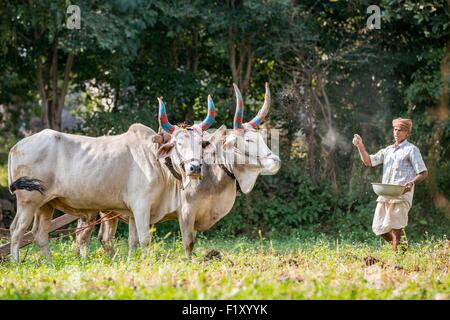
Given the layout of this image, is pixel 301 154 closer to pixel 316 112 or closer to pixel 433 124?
pixel 316 112

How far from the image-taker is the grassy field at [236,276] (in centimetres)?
575

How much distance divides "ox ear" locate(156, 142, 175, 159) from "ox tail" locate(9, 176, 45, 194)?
1.26 m

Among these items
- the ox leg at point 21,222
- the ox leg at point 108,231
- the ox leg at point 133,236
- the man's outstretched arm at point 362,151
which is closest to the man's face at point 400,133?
the man's outstretched arm at point 362,151

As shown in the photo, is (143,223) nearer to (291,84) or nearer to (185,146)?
(185,146)

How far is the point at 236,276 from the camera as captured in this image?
661cm

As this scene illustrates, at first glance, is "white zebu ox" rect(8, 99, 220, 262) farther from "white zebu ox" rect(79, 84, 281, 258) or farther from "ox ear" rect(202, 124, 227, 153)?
"white zebu ox" rect(79, 84, 281, 258)

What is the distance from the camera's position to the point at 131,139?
29.6 feet

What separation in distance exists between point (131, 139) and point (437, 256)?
10.9ft

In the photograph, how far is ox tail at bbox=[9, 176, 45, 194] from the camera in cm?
870

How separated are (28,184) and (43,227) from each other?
0.67 m

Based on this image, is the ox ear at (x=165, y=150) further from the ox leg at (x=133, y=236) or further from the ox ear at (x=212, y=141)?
the ox leg at (x=133, y=236)

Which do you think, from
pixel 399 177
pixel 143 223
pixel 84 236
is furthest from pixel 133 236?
pixel 399 177

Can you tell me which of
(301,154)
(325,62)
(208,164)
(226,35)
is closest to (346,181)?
(301,154)

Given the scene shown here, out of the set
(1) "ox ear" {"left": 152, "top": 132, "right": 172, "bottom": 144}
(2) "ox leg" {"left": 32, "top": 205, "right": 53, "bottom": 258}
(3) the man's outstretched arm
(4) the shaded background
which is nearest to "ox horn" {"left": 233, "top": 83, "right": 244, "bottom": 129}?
(1) "ox ear" {"left": 152, "top": 132, "right": 172, "bottom": 144}
